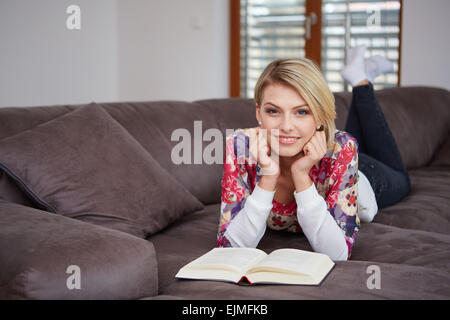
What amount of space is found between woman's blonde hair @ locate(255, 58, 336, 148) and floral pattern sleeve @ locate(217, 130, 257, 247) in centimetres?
21

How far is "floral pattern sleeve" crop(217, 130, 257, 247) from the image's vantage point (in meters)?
1.53

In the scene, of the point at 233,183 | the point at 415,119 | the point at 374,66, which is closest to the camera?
the point at 233,183

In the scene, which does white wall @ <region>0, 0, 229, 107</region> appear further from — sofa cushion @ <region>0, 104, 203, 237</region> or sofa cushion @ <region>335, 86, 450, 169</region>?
sofa cushion @ <region>335, 86, 450, 169</region>

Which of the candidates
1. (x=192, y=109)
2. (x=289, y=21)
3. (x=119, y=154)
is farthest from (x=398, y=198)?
(x=289, y=21)

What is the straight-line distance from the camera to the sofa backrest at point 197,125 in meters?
1.80

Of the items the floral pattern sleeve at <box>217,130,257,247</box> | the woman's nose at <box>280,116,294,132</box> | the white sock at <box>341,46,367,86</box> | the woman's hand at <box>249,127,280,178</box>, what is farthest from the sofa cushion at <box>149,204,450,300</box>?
the white sock at <box>341,46,367,86</box>

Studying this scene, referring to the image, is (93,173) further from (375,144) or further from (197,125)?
(375,144)

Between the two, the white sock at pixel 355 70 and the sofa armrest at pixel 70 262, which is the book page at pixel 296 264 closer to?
the sofa armrest at pixel 70 262

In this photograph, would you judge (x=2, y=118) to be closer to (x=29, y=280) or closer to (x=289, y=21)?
(x=29, y=280)

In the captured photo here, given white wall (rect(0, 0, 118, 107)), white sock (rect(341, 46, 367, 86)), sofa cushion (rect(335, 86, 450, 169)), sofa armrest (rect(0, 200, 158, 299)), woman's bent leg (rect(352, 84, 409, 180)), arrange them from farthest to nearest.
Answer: white wall (rect(0, 0, 118, 107)) < sofa cushion (rect(335, 86, 450, 169)) < white sock (rect(341, 46, 367, 86)) < woman's bent leg (rect(352, 84, 409, 180)) < sofa armrest (rect(0, 200, 158, 299))

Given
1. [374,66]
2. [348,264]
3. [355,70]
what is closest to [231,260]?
[348,264]

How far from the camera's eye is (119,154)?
1.69 metres

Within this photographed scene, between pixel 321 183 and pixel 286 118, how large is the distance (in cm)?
30

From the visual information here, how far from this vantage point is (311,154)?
4.67ft
